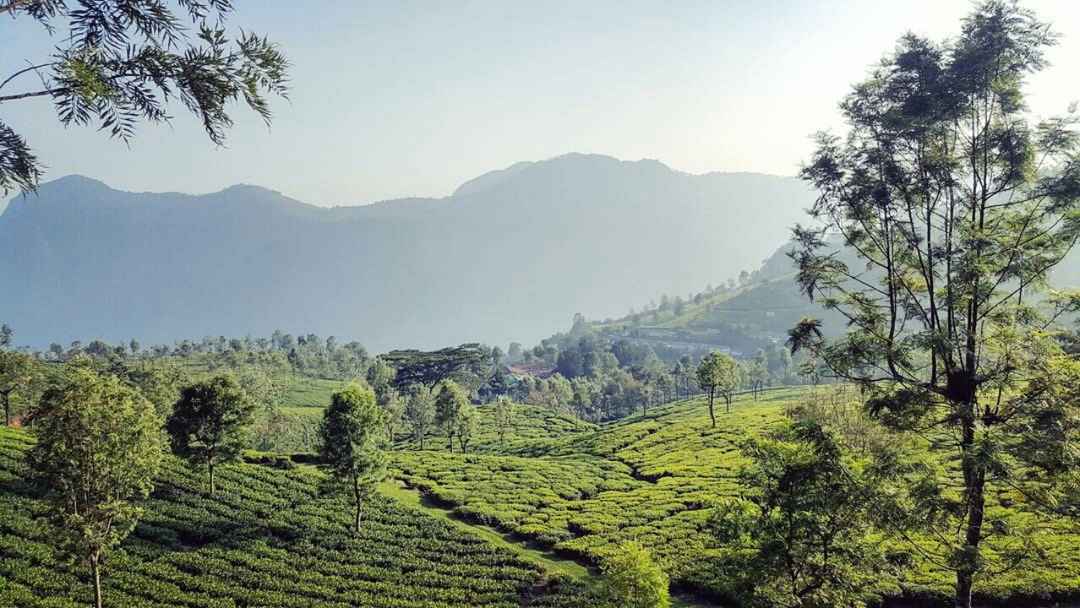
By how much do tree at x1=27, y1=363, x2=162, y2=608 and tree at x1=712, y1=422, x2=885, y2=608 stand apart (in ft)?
85.6

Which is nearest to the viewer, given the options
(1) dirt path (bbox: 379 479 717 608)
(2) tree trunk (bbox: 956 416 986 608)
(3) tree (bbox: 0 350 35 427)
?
(2) tree trunk (bbox: 956 416 986 608)

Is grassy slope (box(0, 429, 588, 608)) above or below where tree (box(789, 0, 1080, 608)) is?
below

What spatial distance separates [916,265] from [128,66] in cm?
2023

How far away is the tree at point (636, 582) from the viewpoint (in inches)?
1003

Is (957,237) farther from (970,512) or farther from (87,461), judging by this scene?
(87,461)

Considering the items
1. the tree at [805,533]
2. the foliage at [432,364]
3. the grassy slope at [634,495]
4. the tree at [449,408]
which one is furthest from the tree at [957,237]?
the foliage at [432,364]

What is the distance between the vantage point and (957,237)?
1720 centimetres

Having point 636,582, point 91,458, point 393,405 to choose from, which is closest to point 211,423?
point 91,458

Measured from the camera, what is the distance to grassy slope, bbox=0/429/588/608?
3262cm

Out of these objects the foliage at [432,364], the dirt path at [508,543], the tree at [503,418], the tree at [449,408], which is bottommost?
the dirt path at [508,543]

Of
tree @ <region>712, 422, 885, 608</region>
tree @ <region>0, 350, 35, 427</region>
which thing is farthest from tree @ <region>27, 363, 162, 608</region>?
tree @ <region>0, 350, 35, 427</region>

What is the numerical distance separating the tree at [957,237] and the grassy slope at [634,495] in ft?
19.5

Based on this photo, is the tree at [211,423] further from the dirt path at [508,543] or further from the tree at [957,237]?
the tree at [957,237]

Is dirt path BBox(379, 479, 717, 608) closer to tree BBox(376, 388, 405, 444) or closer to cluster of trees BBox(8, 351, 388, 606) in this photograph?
cluster of trees BBox(8, 351, 388, 606)
